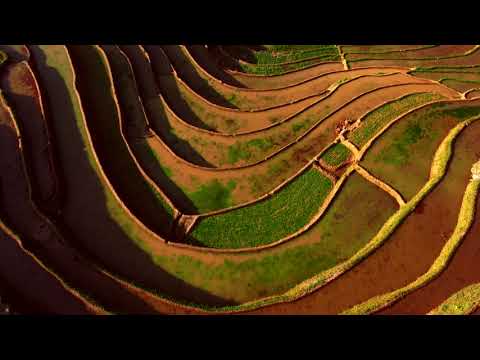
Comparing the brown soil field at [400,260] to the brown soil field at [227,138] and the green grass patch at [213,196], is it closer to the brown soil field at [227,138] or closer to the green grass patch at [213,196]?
the green grass patch at [213,196]

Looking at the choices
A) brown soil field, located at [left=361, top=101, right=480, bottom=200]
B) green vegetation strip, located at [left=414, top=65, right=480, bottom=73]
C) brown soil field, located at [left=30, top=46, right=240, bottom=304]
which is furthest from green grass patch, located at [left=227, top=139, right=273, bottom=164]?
green vegetation strip, located at [left=414, top=65, right=480, bottom=73]

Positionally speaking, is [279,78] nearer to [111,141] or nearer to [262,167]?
[262,167]

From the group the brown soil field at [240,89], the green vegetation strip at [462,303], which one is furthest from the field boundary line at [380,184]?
the brown soil field at [240,89]

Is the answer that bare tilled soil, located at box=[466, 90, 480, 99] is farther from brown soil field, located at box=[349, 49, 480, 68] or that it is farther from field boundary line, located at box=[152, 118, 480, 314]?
field boundary line, located at box=[152, 118, 480, 314]

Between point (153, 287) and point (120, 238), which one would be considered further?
point (120, 238)

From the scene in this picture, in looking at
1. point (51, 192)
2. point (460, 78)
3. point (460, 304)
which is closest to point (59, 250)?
point (51, 192)

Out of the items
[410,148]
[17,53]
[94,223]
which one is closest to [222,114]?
[94,223]

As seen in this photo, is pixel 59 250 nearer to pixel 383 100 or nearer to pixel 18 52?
pixel 18 52
